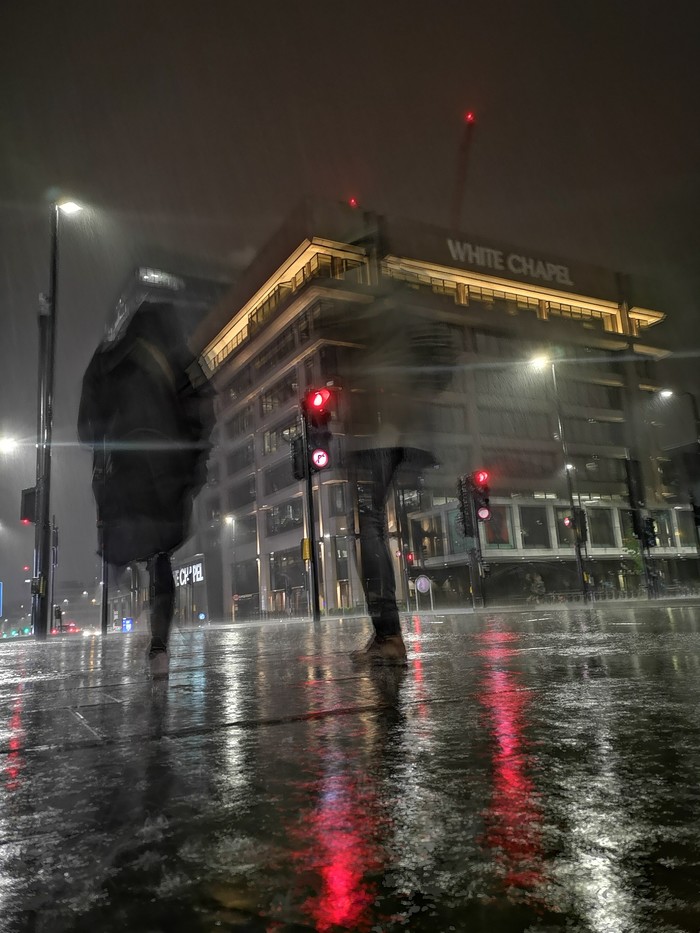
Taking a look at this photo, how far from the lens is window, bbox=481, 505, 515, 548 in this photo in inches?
1857

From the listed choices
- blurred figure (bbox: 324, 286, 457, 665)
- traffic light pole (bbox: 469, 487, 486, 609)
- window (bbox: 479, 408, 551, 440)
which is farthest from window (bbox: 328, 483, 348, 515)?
blurred figure (bbox: 324, 286, 457, 665)

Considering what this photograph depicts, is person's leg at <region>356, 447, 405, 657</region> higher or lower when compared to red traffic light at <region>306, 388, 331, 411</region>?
lower

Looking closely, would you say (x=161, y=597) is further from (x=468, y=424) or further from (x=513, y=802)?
(x=468, y=424)

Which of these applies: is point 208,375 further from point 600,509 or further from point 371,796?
→ point 600,509

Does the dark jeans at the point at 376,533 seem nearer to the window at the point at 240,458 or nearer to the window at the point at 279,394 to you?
the window at the point at 279,394

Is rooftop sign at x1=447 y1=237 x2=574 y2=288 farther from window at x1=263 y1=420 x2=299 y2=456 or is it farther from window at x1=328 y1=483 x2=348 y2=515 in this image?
window at x1=328 y1=483 x2=348 y2=515

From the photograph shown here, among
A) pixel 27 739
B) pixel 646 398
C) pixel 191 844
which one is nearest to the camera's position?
pixel 191 844

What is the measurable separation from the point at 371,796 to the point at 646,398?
75.5 metres

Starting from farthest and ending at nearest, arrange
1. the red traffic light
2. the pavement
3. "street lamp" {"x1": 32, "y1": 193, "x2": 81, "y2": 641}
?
"street lamp" {"x1": 32, "y1": 193, "x2": 81, "y2": 641}, the red traffic light, the pavement

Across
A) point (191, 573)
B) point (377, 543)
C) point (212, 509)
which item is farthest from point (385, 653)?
point (191, 573)

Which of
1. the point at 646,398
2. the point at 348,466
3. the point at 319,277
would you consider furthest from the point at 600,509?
the point at 348,466

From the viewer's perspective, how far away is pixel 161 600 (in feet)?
12.4

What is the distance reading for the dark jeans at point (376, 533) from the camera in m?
3.90

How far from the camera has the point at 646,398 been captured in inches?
2726
